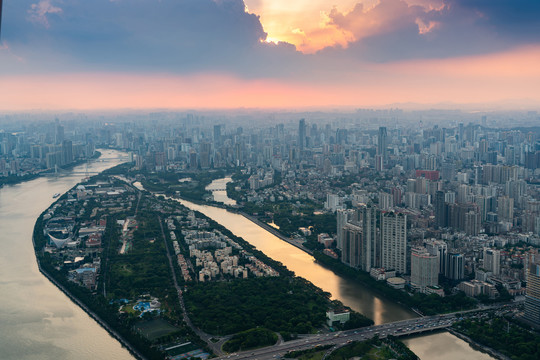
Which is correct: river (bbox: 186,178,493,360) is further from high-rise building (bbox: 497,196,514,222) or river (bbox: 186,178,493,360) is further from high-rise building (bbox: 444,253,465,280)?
high-rise building (bbox: 497,196,514,222)

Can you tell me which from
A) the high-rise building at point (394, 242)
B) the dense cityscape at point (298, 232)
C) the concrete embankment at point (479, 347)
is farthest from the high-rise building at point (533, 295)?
the high-rise building at point (394, 242)

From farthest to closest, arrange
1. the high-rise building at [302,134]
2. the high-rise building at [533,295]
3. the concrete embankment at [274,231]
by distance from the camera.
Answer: the high-rise building at [302,134]
the concrete embankment at [274,231]
the high-rise building at [533,295]

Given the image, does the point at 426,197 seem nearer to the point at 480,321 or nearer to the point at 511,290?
the point at 511,290

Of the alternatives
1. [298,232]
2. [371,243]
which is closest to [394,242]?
[371,243]

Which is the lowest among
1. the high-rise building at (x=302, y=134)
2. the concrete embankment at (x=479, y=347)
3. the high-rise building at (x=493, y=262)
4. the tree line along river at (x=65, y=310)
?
the concrete embankment at (x=479, y=347)

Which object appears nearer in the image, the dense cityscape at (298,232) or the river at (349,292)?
the river at (349,292)

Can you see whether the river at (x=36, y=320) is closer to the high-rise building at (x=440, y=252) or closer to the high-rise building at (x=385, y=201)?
the high-rise building at (x=440, y=252)
